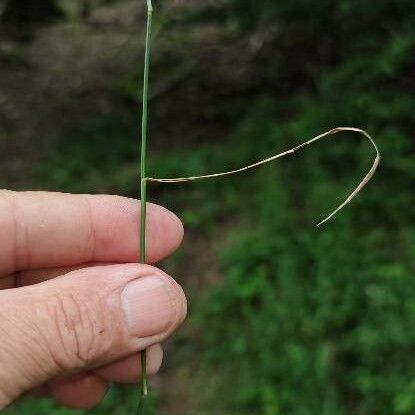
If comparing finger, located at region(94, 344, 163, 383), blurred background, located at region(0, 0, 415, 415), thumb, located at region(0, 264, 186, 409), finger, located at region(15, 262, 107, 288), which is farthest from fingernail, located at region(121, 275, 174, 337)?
Answer: blurred background, located at region(0, 0, 415, 415)

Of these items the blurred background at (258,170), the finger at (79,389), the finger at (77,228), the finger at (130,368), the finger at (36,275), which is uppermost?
the finger at (77,228)

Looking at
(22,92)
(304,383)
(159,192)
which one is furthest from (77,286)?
(22,92)

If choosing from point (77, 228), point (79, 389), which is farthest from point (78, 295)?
point (79, 389)

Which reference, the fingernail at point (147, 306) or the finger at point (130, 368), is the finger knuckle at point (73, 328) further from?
the finger at point (130, 368)

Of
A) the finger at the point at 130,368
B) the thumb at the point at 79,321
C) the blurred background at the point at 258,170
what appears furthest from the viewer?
the blurred background at the point at 258,170

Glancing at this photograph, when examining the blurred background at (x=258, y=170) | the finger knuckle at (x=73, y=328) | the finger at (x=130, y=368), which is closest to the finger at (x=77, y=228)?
the finger at (x=130, y=368)

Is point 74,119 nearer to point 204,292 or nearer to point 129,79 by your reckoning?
point 129,79
